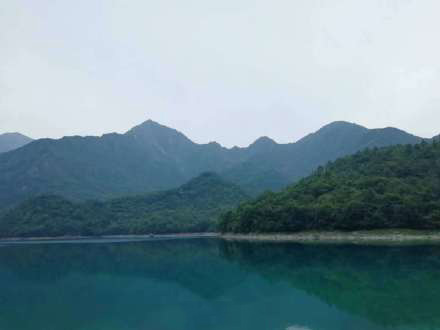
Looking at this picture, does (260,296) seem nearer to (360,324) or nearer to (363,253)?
(360,324)

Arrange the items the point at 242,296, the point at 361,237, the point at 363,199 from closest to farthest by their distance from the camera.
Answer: the point at 242,296 → the point at 361,237 → the point at 363,199

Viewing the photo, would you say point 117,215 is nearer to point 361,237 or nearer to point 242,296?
point 361,237

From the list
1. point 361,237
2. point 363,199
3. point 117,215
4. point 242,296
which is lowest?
point 242,296

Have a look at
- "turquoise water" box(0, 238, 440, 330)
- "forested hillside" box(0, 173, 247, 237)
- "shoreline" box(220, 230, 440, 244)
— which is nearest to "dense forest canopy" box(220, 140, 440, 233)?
"shoreline" box(220, 230, 440, 244)

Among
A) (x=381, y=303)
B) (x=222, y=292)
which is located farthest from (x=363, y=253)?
(x=381, y=303)

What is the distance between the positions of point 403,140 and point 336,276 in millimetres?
149410

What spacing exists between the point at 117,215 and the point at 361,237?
78.3 metres

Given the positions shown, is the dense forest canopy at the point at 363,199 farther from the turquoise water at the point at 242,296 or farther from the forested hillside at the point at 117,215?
the forested hillside at the point at 117,215

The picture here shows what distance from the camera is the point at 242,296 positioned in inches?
812

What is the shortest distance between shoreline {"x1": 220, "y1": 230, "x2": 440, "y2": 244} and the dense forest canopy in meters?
0.93

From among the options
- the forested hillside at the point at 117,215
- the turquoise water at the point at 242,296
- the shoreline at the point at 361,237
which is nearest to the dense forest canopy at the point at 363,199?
the shoreline at the point at 361,237

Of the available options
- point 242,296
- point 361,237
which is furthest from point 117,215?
point 242,296

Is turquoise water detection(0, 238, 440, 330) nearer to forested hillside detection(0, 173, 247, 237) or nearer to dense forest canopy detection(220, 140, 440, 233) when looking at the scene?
dense forest canopy detection(220, 140, 440, 233)

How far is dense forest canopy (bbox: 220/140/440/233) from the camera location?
5172cm
